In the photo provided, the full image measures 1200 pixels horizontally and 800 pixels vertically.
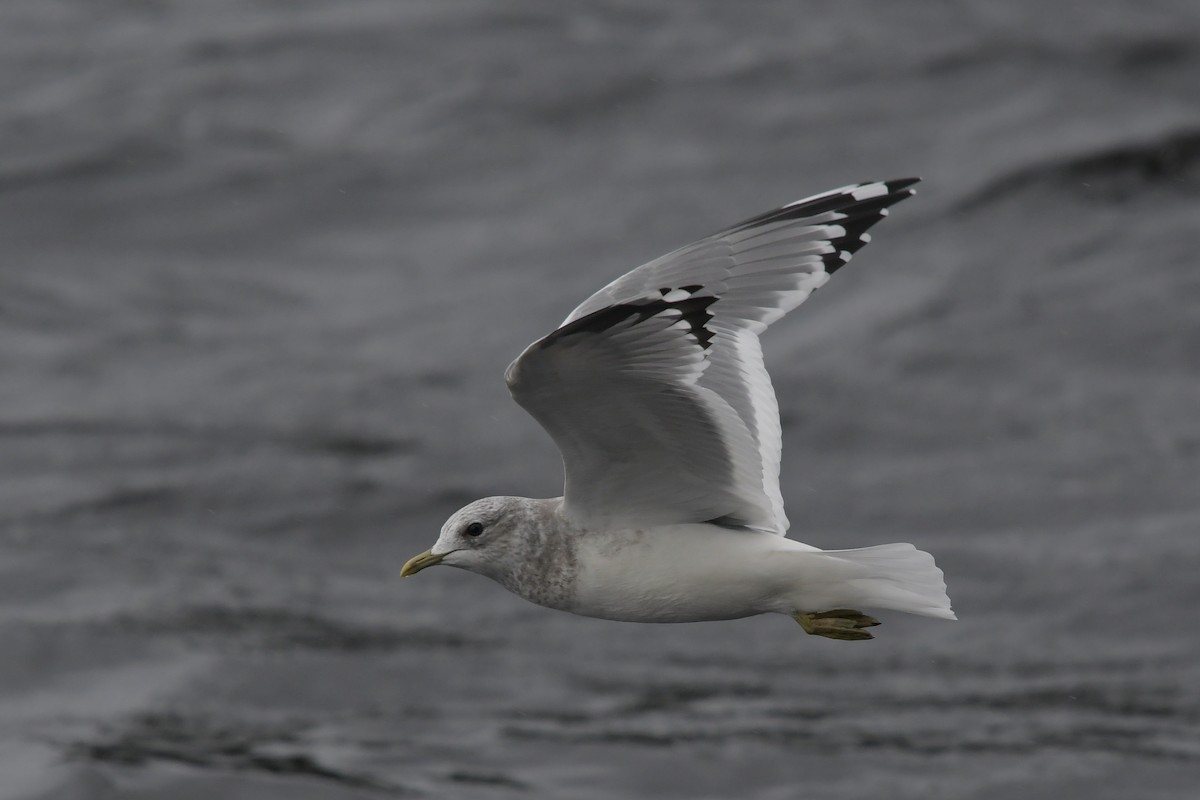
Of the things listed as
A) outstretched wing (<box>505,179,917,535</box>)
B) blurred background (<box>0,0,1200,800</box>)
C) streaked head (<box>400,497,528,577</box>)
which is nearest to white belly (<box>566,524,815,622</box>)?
outstretched wing (<box>505,179,917,535</box>)

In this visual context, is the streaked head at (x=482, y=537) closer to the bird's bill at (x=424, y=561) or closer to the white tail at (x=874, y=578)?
the bird's bill at (x=424, y=561)

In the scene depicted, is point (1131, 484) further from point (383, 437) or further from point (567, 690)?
point (383, 437)

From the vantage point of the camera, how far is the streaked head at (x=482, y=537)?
675 cm

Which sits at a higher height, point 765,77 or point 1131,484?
point 765,77

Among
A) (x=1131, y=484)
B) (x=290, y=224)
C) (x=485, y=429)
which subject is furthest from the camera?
(x=290, y=224)

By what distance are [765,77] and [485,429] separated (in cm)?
892

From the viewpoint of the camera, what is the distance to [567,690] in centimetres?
2488

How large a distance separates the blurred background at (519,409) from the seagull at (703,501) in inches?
524

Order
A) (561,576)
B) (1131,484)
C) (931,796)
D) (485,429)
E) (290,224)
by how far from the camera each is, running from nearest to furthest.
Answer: (561,576)
(931,796)
(1131,484)
(485,429)
(290,224)

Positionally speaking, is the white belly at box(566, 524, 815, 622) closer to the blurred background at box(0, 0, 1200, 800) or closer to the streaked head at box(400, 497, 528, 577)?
the streaked head at box(400, 497, 528, 577)

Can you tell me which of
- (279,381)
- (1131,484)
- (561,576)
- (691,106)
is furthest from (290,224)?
(561,576)

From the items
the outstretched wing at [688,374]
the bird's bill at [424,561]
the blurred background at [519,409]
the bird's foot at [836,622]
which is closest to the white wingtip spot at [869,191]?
the outstretched wing at [688,374]

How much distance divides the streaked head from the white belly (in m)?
0.29

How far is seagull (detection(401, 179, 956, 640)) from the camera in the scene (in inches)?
249
